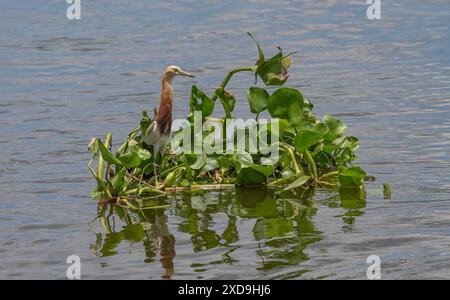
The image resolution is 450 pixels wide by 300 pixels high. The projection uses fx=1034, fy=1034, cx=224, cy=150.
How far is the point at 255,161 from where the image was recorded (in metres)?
9.08

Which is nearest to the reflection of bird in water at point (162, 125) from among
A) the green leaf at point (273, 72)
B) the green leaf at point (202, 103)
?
the green leaf at point (202, 103)

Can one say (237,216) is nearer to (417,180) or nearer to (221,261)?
(221,261)

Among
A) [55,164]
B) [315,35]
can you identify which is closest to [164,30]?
[315,35]

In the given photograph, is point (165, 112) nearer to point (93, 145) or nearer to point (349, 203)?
point (93, 145)

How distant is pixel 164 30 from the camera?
17578 millimetres

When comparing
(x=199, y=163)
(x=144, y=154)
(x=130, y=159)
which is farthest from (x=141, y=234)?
(x=199, y=163)

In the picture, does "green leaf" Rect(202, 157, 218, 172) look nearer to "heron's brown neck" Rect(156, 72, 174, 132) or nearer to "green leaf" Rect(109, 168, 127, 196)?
"heron's brown neck" Rect(156, 72, 174, 132)

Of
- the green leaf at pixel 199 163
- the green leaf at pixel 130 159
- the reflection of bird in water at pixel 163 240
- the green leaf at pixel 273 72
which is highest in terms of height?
the green leaf at pixel 273 72

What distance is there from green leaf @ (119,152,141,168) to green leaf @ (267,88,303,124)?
4.45 ft

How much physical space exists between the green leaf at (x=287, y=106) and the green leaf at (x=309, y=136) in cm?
33

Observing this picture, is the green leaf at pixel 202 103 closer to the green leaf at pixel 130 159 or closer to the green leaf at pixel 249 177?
the green leaf at pixel 249 177

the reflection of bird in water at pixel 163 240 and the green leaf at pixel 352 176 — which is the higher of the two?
the green leaf at pixel 352 176

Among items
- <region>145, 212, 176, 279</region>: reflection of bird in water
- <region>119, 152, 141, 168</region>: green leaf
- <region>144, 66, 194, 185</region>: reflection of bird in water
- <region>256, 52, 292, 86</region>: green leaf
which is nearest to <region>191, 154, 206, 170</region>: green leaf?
<region>144, 66, 194, 185</region>: reflection of bird in water

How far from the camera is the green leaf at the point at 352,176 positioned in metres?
→ 8.75
